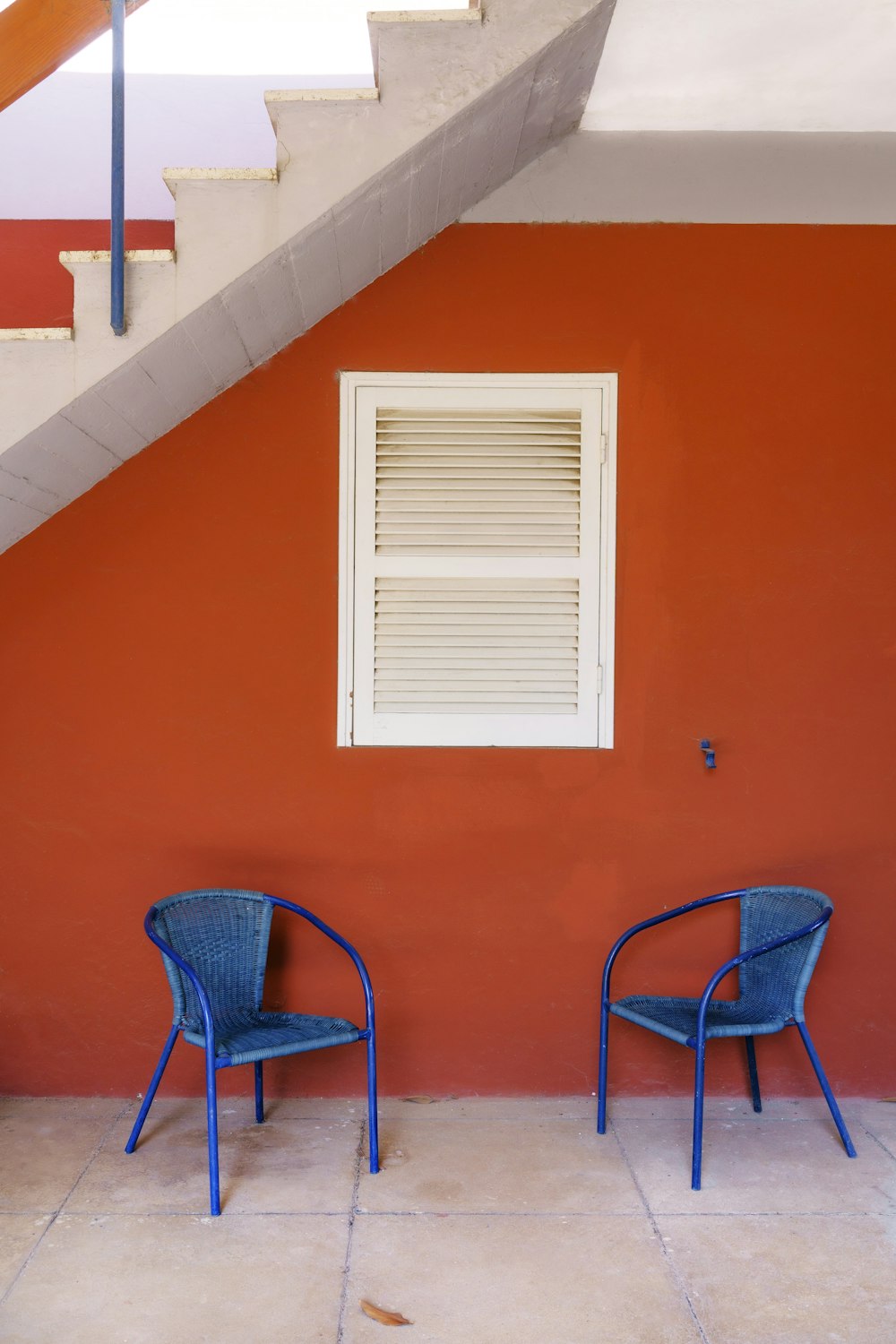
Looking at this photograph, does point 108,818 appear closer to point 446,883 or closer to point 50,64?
point 446,883

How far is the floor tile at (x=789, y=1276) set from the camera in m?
2.35

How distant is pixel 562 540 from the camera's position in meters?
3.57

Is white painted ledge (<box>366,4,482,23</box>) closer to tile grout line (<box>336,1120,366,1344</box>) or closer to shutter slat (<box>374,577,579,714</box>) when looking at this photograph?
shutter slat (<box>374,577,579,714</box>)

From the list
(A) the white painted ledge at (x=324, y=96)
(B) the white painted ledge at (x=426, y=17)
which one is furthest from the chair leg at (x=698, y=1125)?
(B) the white painted ledge at (x=426, y=17)

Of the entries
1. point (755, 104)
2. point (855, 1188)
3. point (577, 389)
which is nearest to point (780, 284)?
point (755, 104)

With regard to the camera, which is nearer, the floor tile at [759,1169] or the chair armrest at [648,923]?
the floor tile at [759,1169]

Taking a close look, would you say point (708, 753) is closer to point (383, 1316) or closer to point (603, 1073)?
point (603, 1073)

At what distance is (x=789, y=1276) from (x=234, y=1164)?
1.53 m

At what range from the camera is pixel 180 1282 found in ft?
8.23

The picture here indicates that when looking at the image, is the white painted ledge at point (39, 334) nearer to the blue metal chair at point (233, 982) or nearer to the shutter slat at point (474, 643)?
the shutter slat at point (474, 643)

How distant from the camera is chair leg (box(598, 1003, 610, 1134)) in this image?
10.9ft

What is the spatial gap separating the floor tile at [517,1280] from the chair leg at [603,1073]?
511 millimetres

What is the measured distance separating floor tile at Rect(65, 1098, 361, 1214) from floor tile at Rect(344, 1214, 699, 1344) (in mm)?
253

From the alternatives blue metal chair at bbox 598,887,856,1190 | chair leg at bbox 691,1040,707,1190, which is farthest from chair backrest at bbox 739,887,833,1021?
chair leg at bbox 691,1040,707,1190
